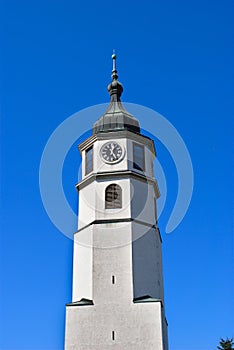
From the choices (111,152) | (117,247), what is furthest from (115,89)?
(117,247)

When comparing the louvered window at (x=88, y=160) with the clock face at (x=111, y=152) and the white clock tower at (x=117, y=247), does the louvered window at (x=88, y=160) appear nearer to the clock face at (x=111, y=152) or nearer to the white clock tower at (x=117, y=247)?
the white clock tower at (x=117, y=247)

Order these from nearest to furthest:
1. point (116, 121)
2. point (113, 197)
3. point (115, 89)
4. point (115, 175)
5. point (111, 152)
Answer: point (113, 197), point (115, 175), point (111, 152), point (116, 121), point (115, 89)

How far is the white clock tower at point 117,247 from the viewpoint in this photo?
2269 cm

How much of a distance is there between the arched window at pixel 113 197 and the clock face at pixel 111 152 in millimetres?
1567

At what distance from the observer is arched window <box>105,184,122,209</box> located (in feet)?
85.7

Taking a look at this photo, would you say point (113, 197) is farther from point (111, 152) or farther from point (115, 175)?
point (111, 152)

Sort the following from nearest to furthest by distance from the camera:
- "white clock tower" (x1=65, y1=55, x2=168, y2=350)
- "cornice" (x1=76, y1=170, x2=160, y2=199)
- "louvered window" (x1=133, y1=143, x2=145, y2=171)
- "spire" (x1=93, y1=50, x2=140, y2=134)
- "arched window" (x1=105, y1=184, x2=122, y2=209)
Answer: "white clock tower" (x1=65, y1=55, x2=168, y2=350) → "arched window" (x1=105, y1=184, x2=122, y2=209) → "cornice" (x1=76, y1=170, x2=160, y2=199) → "louvered window" (x1=133, y1=143, x2=145, y2=171) → "spire" (x1=93, y1=50, x2=140, y2=134)

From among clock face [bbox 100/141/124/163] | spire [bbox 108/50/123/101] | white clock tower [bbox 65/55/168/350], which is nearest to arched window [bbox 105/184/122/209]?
white clock tower [bbox 65/55/168/350]

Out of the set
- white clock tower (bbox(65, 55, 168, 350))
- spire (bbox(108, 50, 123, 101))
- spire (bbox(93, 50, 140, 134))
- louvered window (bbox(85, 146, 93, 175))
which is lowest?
white clock tower (bbox(65, 55, 168, 350))

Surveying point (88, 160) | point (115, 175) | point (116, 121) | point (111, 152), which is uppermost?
point (116, 121)

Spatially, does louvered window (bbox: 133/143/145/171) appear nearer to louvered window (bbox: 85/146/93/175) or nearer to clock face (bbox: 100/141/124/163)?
clock face (bbox: 100/141/124/163)

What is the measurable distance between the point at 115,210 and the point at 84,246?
2.36 metres

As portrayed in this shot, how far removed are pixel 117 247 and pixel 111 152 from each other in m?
5.43

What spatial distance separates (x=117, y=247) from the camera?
2492 cm
